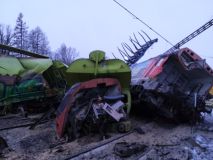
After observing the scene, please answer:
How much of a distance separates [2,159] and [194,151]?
10.4 ft

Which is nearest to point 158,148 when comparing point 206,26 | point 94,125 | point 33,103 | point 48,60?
point 94,125

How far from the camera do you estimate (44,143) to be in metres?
5.93

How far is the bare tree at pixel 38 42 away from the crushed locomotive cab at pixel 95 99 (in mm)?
42866

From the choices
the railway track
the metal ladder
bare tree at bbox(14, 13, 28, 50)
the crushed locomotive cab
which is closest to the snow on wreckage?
the crushed locomotive cab

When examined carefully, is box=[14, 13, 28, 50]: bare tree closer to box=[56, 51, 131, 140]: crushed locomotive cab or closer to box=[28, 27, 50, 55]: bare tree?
box=[28, 27, 50, 55]: bare tree

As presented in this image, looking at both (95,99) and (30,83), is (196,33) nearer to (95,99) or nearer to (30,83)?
(30,83)

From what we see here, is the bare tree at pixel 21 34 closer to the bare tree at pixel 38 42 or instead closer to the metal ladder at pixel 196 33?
the bare tree at pixel 38 42

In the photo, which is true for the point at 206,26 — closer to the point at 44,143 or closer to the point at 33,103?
the point at 33,103

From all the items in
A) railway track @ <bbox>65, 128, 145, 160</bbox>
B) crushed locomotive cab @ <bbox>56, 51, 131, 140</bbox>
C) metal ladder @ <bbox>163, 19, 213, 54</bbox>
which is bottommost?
railway track @ <bbox>65, 128, 145, 160</bbox>

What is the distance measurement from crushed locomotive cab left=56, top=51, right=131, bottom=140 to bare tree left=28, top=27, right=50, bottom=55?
42.9 m

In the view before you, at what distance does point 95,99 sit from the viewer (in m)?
6.66

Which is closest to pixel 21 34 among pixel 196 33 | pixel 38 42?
Result: pixel 38 42

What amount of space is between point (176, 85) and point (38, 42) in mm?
46705

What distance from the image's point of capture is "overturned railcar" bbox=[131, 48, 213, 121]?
723cm
